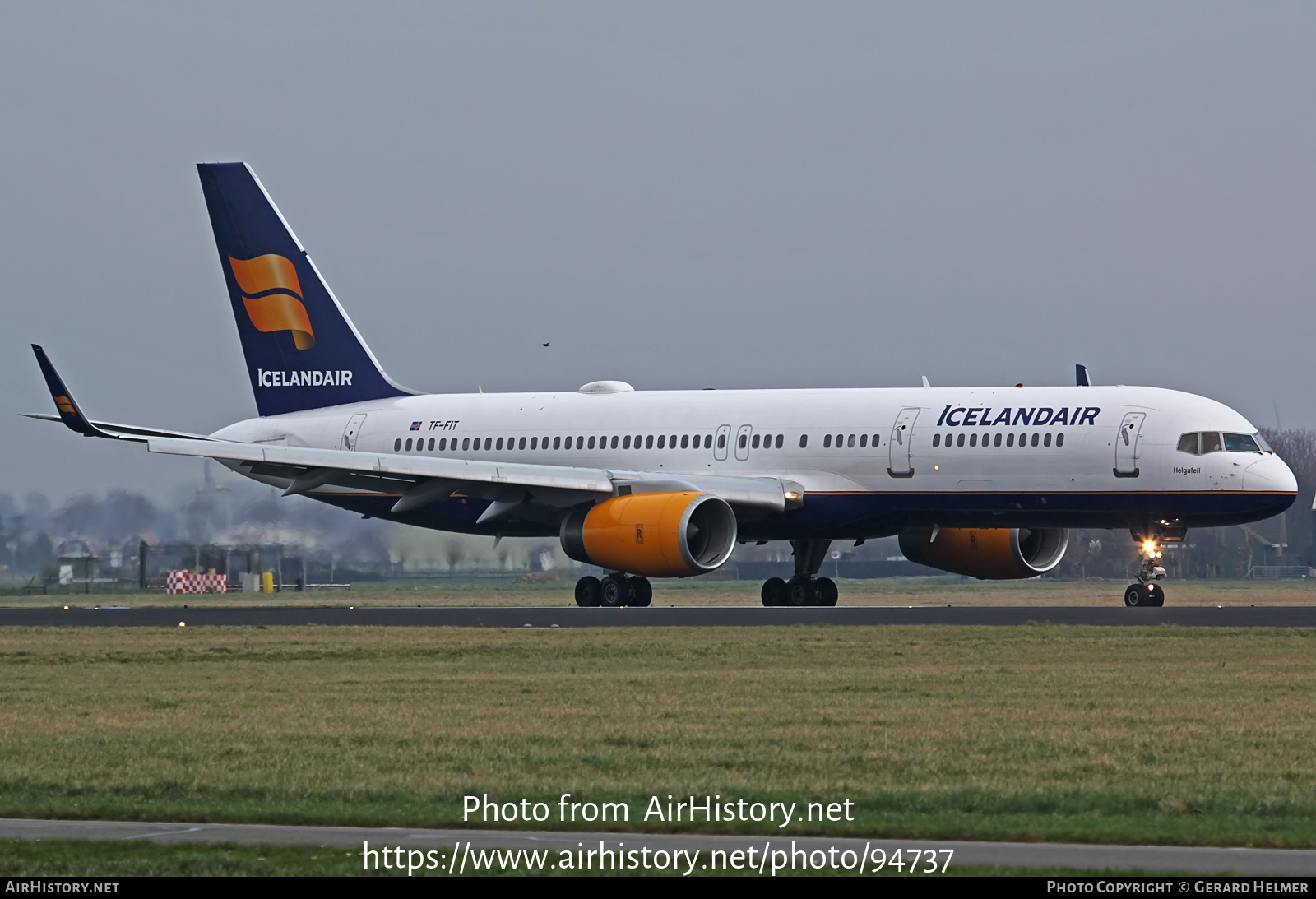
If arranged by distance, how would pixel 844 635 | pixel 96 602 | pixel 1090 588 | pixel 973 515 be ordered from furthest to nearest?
pixel 1090 588 → pixel 96 602 → pixel 973 515 → pixel 844 635

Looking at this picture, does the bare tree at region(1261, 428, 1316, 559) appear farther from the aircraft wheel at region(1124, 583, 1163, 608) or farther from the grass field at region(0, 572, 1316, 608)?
the aircraft wheel at region(1124, 583, 1163, 608)

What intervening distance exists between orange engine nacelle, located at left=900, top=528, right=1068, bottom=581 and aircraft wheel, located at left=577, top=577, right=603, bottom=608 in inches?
270

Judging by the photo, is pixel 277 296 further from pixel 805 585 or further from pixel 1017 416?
pixel 1017 416

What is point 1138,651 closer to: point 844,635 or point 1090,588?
point 844,635

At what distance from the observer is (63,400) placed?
4128 centimetres

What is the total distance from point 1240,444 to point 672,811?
27863 millimetres

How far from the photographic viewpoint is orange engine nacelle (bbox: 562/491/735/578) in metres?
39.4

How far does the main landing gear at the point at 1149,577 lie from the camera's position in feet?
128

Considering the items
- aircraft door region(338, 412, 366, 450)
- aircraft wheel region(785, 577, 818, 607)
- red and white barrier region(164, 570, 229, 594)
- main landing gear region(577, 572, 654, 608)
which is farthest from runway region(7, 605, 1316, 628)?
red and white barrier region(164, 570, 229, 594)

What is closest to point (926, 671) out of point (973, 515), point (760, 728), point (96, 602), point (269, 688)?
point (760, 728)

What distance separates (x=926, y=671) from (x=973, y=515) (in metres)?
16.7

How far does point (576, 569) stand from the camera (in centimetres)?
6241

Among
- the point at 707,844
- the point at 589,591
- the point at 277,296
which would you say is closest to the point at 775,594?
the point at 589,591

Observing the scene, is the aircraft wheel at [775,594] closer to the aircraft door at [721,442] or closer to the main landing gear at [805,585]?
the main landing gear at [805,585]
